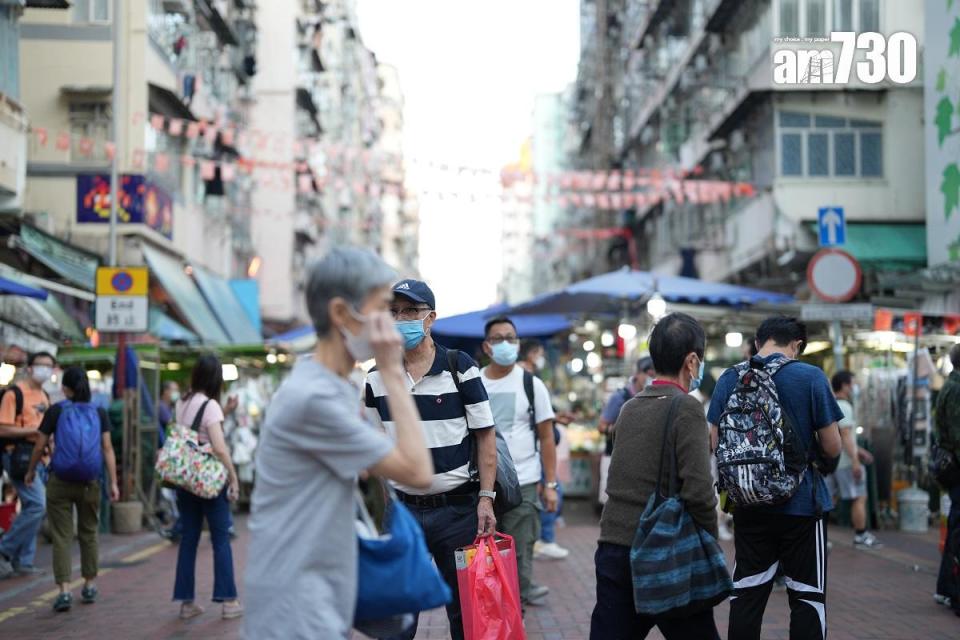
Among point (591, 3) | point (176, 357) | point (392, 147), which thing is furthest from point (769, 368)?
point (392, 147)

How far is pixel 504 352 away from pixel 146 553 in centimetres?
630

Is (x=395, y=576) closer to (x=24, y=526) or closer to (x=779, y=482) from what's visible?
(x=779, y=482)

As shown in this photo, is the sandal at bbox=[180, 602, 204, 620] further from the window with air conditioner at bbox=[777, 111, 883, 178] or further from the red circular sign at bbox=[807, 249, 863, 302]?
the window with air conditioner at bbox=[777, 111, 883, 178]

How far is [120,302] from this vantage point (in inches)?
632

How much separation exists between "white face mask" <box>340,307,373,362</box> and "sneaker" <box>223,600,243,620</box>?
6.15m

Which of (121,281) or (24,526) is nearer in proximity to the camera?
(24,526)

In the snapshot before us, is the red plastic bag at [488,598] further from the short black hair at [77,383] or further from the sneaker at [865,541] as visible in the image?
the sneaker at [865,541]

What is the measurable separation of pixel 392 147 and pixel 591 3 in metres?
64.4

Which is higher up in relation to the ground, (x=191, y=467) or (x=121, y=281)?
(x=121, y=281)

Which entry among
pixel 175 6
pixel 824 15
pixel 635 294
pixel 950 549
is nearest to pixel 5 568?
pixel 950 549

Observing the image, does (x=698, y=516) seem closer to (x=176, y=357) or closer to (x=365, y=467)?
(x=365, y=467)

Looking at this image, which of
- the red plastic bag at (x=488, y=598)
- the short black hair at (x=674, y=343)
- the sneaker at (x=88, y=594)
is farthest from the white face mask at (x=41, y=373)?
the short black hair at (x=674, y=343)

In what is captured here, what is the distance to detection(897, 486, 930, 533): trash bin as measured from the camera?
15017mm

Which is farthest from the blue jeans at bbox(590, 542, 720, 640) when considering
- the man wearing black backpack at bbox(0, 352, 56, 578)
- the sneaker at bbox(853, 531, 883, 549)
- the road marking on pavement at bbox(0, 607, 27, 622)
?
the sneaker at bbox(853, 531, 883, 549)
